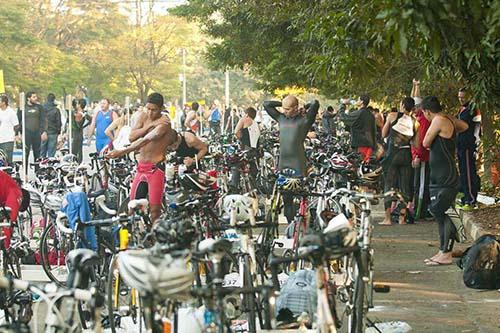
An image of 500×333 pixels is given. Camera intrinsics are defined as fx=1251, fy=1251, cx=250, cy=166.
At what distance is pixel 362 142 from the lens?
1973cm

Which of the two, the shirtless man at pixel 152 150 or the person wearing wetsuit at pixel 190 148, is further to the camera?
the person wearing wetsuit at pixel 190 148

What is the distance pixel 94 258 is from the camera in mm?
6570

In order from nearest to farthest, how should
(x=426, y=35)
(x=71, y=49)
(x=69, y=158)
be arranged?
(x=426, y=35) < (x=69, y=158) < (x=71, y=49)

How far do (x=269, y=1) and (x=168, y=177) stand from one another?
5914 mm

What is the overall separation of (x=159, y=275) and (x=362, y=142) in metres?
14.3

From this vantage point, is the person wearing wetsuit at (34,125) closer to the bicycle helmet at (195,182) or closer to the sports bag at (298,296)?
the bicycle helmet at (195,182)

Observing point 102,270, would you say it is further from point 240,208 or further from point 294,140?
point 294,140

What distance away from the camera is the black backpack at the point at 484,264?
484 inches

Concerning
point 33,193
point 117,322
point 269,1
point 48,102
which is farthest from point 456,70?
point 48,102

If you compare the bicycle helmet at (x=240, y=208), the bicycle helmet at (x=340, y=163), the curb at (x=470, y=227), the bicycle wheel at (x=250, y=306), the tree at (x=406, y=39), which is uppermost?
the tree at (x=406, y=39)

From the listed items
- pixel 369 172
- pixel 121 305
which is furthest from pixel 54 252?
pixel 369 172

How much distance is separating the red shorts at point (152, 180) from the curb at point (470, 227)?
4697 mm

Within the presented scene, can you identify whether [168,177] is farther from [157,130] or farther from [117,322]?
[117,322]

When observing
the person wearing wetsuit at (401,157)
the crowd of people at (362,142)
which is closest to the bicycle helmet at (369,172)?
the crowd of people at (362,142)
